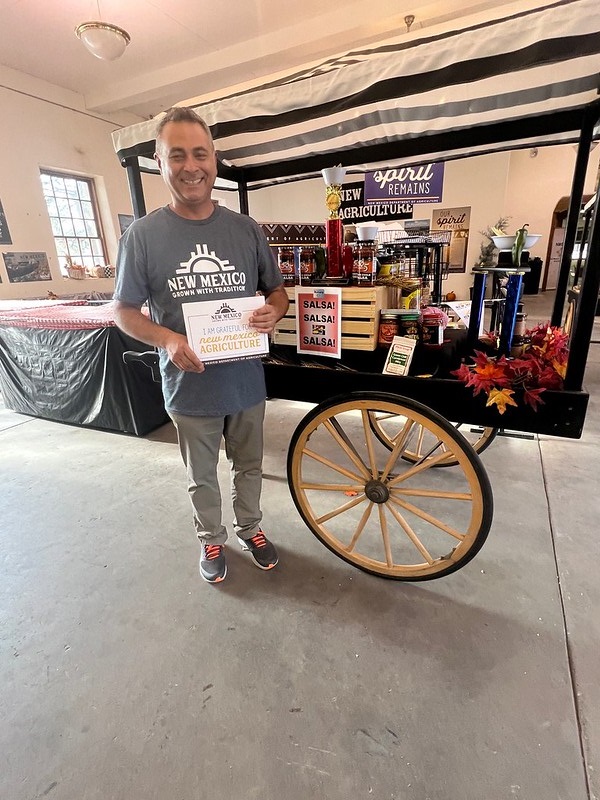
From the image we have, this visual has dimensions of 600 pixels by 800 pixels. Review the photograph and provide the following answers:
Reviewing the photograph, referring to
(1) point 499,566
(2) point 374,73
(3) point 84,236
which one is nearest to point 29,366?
(2) point 374,73

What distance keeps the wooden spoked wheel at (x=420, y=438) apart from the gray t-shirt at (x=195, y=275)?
100 centimetres

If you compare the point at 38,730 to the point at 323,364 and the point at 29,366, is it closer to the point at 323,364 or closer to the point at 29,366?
the point at 323,364

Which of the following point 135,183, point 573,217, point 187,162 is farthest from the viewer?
point 573,217

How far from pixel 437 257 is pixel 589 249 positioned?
188 cm

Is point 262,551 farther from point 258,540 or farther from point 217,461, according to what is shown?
point 217,461

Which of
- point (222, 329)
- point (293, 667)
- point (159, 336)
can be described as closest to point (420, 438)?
point (293, 667)

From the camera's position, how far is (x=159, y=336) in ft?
4.23

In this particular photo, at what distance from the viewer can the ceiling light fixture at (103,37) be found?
3.75 m

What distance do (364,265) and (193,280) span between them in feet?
2.09

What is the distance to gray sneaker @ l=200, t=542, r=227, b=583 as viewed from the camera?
1.71 meters

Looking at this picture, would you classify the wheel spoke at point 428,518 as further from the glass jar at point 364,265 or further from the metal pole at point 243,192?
the metal pole at point 243,192

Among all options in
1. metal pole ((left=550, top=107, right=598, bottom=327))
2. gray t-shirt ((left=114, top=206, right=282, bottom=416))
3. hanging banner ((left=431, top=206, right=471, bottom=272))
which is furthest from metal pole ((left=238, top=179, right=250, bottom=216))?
hanging banner ((left=431, top=206, right=471, bottom=272))

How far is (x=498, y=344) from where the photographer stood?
1.59m

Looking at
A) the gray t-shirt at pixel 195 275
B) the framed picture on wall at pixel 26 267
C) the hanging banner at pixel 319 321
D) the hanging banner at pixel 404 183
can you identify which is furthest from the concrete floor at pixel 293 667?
the framed picture on wall at pixel 26 267
